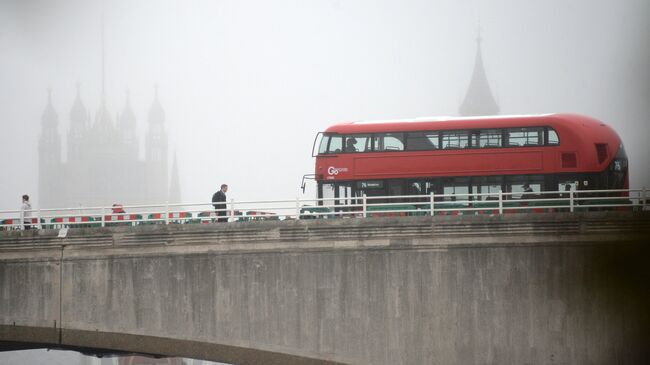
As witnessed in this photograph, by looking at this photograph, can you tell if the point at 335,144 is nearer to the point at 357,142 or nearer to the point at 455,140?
the point at 357,142

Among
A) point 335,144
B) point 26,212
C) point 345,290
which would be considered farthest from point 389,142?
point 26,212

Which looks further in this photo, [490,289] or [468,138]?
[468,138]

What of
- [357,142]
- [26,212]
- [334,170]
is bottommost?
[26,212]

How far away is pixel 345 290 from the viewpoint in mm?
35156

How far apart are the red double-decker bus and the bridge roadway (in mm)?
5215

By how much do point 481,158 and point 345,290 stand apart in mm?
8560

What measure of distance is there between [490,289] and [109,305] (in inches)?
490

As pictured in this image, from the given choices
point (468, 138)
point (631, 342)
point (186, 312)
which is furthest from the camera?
point (468, 138)

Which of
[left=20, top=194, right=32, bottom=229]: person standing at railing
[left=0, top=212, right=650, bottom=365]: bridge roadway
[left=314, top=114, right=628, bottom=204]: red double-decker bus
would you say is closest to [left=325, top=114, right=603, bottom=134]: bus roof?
[left=314, top=114, right=628, bottom=204]: red double-decker bus

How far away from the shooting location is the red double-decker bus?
39969mm

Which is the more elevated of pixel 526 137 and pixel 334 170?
pixel 526 137

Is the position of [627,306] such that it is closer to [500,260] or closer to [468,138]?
[500,260]

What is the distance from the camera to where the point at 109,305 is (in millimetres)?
36062

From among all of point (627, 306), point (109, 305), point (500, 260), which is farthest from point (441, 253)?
point (109, 305)
